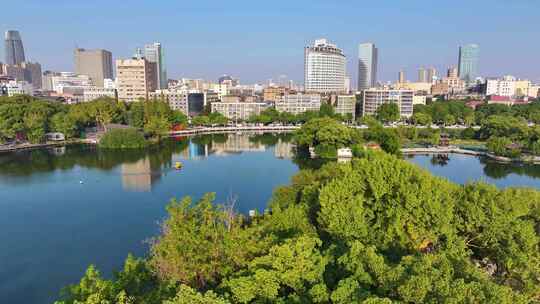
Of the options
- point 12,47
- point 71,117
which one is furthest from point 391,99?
point 12,47

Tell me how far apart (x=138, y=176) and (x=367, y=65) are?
4502 inches

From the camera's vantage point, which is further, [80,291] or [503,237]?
[503,237]

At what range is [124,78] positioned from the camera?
57.5m

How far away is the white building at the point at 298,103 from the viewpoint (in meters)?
54.2

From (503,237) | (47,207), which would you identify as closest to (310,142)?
(47,207)

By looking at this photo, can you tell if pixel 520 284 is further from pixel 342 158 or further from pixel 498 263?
pixel 342 158

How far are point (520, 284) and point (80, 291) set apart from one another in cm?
788

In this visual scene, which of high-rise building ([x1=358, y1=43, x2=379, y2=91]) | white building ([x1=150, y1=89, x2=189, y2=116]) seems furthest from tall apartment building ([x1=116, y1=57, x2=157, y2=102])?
high-rise building ([x1=358, y1=43, x2=379, y2=91])

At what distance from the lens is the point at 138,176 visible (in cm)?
2148

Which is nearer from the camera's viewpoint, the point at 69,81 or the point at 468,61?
the point at 69,81

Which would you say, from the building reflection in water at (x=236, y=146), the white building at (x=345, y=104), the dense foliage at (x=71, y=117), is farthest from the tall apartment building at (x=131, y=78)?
the white building at (x=345, y=104)

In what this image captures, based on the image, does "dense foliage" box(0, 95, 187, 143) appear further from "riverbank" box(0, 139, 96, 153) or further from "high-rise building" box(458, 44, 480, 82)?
"high-rise building" box(458, 44, 480, 82)

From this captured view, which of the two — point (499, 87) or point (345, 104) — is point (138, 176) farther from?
point (499, 87)

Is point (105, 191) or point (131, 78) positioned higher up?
point (131, 78)
